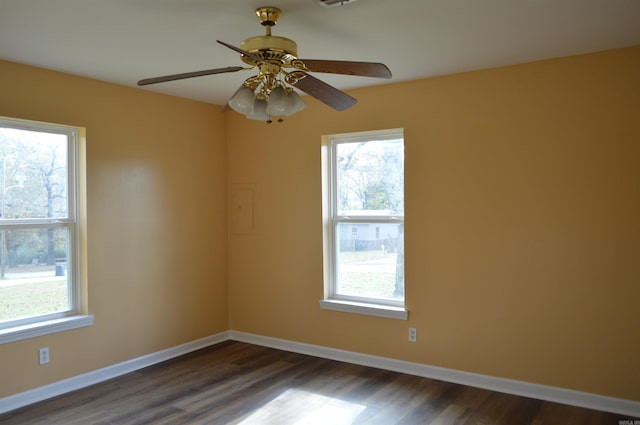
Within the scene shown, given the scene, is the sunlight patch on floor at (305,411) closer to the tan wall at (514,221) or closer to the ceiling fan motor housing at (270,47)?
the tan wall at (514,221)

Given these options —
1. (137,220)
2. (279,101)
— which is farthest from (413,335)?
(137,220)

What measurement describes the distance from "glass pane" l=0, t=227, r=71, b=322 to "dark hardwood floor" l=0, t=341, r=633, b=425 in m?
0.70

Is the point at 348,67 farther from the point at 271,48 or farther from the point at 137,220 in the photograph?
the point at 137,220

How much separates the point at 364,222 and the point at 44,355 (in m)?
2.73

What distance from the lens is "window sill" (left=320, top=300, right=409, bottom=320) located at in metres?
4.07

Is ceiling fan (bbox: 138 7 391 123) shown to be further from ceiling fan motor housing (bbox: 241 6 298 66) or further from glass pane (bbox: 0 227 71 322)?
glass pane (bbox: 0 227 71 322)

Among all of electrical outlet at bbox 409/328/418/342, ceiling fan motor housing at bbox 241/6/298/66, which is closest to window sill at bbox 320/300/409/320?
electrical outlet at bbox 409/328/418/342

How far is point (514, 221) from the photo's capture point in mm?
3570

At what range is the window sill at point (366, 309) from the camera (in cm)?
407

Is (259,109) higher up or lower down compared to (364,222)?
higher up

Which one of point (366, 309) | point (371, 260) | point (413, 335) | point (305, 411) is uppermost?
point (371, 260)

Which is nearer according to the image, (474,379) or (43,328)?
(43,328)

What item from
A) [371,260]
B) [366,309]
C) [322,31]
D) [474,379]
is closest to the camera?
[322,31]

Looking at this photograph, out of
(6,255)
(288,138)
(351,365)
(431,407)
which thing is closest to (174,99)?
(288,138)
